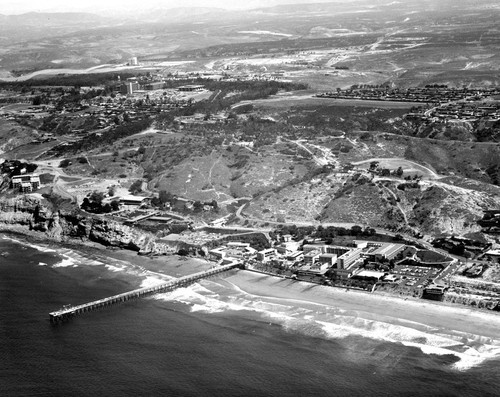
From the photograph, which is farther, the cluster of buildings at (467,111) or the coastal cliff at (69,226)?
the cluster of buildings at (467,111)

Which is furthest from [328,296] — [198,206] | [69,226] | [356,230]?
[69,226]

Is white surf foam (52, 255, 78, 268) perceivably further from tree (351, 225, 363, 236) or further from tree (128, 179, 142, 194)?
tree (351, 225, 363, 236)

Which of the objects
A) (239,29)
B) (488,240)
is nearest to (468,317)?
(488,240)

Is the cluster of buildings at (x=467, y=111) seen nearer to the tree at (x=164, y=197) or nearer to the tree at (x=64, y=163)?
the tree at (x=164, y=197)

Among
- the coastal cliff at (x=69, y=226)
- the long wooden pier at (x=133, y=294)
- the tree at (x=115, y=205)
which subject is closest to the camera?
the long wooden pier at (x=133, y=294)

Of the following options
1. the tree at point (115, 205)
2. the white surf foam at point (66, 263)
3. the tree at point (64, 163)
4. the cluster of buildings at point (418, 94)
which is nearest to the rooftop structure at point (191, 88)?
the cluster of buildings at point (418, 94)

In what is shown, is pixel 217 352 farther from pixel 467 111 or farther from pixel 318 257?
pixel 467 111
